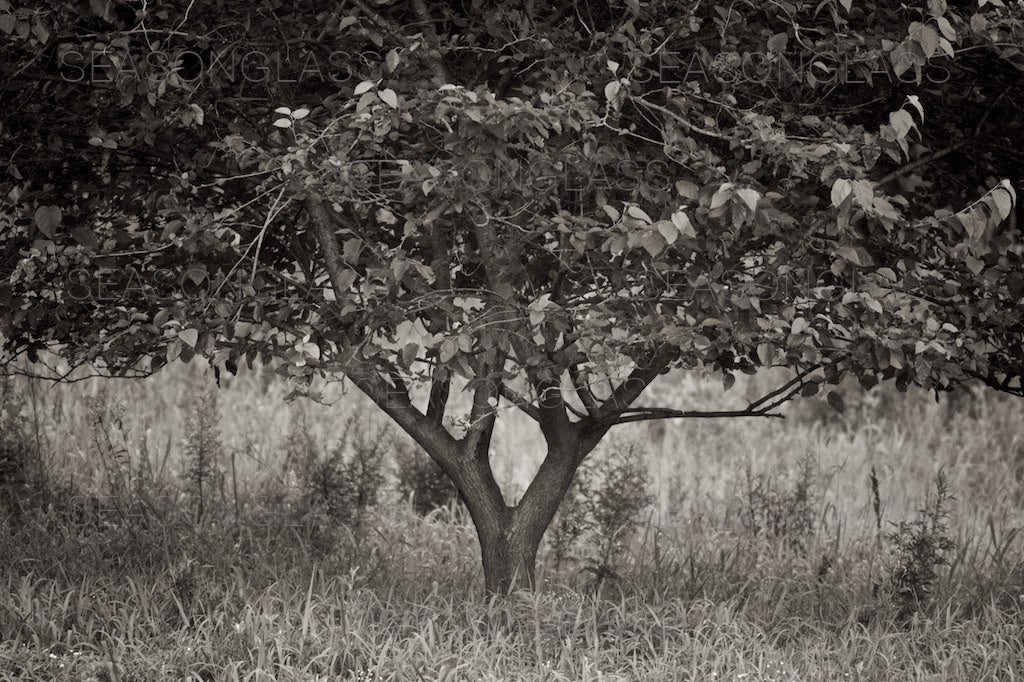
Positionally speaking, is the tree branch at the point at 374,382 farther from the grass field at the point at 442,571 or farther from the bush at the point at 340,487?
the bush at the point at 340,487

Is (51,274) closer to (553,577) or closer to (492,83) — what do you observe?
(492,83)

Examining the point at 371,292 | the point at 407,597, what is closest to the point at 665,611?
the point at 407,597

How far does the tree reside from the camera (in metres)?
Result: 2.84

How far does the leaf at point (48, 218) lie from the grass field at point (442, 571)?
1340 millimetres

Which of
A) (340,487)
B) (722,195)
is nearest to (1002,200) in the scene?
(722,195)

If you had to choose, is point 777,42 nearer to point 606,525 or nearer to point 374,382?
point 374,382

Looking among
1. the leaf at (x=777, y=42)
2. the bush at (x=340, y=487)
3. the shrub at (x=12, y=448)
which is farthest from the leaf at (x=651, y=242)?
the shrub at (x=12, y=448)

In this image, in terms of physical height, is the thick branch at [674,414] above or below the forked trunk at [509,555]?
above

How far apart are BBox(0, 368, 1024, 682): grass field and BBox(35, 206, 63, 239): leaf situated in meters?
1.34

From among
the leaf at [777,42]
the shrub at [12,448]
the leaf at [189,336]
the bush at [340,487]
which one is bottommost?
the bush at [340,487]

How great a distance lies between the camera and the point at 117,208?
3582 mm

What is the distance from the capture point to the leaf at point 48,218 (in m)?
2.96

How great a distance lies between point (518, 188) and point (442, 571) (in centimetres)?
195

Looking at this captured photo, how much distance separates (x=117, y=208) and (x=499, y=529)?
5.88 ft
